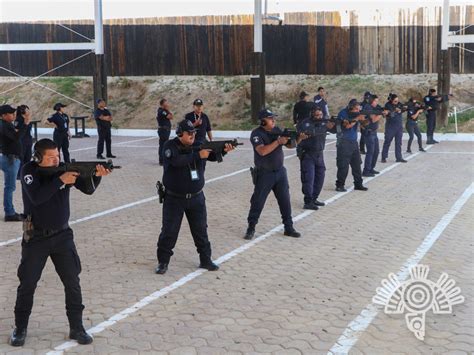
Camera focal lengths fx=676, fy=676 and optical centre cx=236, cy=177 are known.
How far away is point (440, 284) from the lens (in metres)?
7.91

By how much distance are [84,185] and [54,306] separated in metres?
1.66

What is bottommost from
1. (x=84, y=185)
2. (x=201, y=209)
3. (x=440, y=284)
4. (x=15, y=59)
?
(x=440, y=284)

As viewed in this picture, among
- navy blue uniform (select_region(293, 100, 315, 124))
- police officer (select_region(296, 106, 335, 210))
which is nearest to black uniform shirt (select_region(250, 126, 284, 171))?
police officer (select_region(296, 106, 335, 210))

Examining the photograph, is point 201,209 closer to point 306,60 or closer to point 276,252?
point 276,252

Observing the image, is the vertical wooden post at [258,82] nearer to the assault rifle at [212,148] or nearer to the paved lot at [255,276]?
the paved lot at [255,276]

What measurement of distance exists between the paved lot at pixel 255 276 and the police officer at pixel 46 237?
0.29 meters

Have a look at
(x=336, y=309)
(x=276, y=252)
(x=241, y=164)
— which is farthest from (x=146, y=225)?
(x=241, y=164)

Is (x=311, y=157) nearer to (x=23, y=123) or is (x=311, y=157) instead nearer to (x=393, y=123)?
(x=23, y=123)

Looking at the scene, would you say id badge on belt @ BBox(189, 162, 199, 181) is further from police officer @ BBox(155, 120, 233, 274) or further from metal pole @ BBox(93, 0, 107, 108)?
metal pole @ BBox(93, 0, 107, 108)

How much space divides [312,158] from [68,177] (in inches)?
276

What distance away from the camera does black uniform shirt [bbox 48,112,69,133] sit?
55.2ft

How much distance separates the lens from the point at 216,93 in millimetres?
31078

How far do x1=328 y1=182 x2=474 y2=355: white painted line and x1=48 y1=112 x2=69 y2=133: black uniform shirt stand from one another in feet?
31.7

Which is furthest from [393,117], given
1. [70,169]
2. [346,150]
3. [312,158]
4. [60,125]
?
[70,169]
